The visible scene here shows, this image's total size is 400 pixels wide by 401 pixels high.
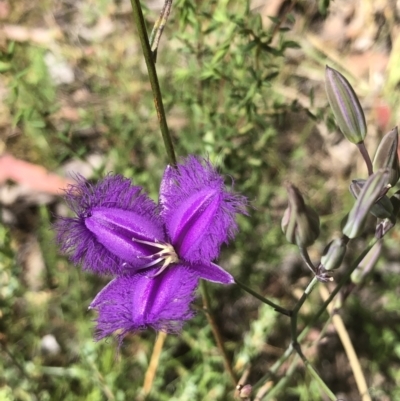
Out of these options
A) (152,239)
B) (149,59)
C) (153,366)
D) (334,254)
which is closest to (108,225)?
(152,239)

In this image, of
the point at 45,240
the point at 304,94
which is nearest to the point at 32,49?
the point at 45,240

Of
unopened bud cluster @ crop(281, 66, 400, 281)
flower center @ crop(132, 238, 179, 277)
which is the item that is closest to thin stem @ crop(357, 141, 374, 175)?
unopened bud cluster @ crop(281, 66, 400, 281)

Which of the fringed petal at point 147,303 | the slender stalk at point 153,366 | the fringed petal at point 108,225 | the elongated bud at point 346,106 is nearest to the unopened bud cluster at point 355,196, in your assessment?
the elongated bud at point 346,106

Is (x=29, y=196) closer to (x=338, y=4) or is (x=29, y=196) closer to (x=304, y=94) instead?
(x=304, y=94)

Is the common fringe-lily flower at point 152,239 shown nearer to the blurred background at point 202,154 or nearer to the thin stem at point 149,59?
the thin stem at point 149,59

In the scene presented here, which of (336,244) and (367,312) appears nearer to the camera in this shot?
(336,244)

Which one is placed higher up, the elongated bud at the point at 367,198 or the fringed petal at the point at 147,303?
the elongated bud at the point at 367,198

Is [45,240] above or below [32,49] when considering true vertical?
below

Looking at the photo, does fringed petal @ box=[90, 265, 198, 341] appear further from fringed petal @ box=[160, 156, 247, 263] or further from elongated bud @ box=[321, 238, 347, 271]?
elongated bud @ box=[321, 238, 347, 271]
